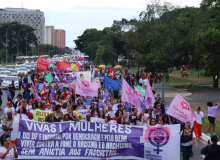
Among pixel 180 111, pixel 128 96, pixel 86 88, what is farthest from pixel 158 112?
pixel 86 88

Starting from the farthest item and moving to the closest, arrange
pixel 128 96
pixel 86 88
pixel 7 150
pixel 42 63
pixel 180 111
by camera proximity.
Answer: pixel 42 63 < pixel 86 88 < pixel 128 96 < pixel 180 111 < pixel 7 150

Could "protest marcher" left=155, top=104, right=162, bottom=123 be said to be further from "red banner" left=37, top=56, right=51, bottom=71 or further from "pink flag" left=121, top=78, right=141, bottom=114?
"red banner" left=37, top=56, right=51, bottom=71

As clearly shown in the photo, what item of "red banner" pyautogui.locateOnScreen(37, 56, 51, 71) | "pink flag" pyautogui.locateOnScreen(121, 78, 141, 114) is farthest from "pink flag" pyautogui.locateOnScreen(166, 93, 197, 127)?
"red banner" pyautogui.locateOnScreen(37, 56, 51, 71)

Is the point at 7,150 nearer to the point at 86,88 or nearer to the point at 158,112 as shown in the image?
the point at 158,112

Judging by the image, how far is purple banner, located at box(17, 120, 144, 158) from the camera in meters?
8.50

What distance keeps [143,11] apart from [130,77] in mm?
20684

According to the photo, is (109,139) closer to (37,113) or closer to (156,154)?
(156,154)

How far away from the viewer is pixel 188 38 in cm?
3294

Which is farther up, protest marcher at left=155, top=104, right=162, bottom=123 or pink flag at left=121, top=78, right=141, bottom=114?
pink flag at left=121, top=78, right=141, bottom=114

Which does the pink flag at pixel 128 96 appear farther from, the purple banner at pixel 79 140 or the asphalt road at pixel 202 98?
the asphalt road at pixel 202 98

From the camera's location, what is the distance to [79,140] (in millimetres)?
8625

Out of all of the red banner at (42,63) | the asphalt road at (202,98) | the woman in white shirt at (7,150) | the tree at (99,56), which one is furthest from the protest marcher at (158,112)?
the tree at (99,56)

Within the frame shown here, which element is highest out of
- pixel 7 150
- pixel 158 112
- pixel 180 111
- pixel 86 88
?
pixel 86 88


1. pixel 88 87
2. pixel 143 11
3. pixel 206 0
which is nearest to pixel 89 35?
pixel 143 11
